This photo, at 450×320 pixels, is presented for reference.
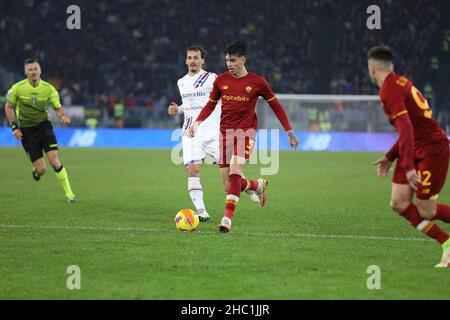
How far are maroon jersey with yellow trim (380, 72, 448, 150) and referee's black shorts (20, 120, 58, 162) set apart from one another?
8.07 meters

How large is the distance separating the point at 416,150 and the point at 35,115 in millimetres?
8396

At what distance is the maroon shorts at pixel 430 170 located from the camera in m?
8.13

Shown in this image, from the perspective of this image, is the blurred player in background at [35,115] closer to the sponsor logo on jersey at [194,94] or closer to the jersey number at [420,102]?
the sponsor logo on jersey at [194,94]

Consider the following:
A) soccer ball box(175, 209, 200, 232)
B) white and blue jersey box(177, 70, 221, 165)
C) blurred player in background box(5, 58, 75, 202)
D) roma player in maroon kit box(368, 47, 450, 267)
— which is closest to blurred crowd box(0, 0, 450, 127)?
blurred player in background box(5, 58, 75, 202)

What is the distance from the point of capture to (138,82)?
40094mm

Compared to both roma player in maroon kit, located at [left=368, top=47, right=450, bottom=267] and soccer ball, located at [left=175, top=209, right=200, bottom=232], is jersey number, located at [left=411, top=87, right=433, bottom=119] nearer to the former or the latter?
roma player in maroon kit, located at [left=368, top=47, right=450, bottom=267]

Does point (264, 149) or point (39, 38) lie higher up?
point (39, 38)

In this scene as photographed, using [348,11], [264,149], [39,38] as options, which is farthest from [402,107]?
[39,38]

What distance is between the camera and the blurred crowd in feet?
123

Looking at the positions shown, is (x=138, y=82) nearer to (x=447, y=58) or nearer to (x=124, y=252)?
(x=447, y=58)

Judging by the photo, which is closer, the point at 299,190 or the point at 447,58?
the point at 299,190

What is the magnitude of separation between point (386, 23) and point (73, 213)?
27.3 m

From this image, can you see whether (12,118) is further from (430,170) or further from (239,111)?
(430,170)
